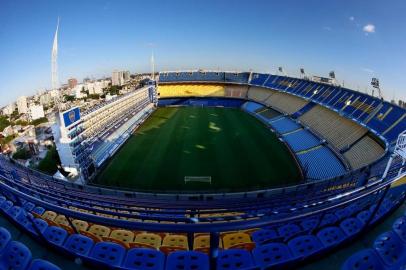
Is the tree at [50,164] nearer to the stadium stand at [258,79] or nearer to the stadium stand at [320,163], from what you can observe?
the stadium stand at [320,163]

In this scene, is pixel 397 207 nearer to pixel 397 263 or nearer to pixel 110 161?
pixel 397 263

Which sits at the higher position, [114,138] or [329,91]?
[329,91]

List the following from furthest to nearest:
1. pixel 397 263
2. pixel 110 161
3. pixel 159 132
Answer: pixel 159 132 → pixel 110 161 → pixel 397 263

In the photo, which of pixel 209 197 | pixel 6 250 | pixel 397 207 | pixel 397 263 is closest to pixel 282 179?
pixel 209 197

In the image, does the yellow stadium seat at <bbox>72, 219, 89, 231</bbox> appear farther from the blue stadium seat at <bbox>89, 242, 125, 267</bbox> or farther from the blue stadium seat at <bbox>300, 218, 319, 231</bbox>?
the blue stadium seat at <bbox>300, 218, 319, 231</bbox>

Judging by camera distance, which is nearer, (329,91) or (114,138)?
(114,138)

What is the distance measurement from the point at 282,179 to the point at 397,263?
673 inches

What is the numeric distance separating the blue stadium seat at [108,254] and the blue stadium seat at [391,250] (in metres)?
4.76

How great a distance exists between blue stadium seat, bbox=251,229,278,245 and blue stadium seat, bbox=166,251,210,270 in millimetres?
2229

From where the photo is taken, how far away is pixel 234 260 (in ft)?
15.7

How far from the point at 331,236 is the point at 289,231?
1.17 meters

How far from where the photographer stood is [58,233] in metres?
5.73

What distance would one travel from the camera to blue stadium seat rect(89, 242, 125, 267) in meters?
4.87

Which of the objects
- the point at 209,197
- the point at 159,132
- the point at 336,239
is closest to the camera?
the point at 336,239
